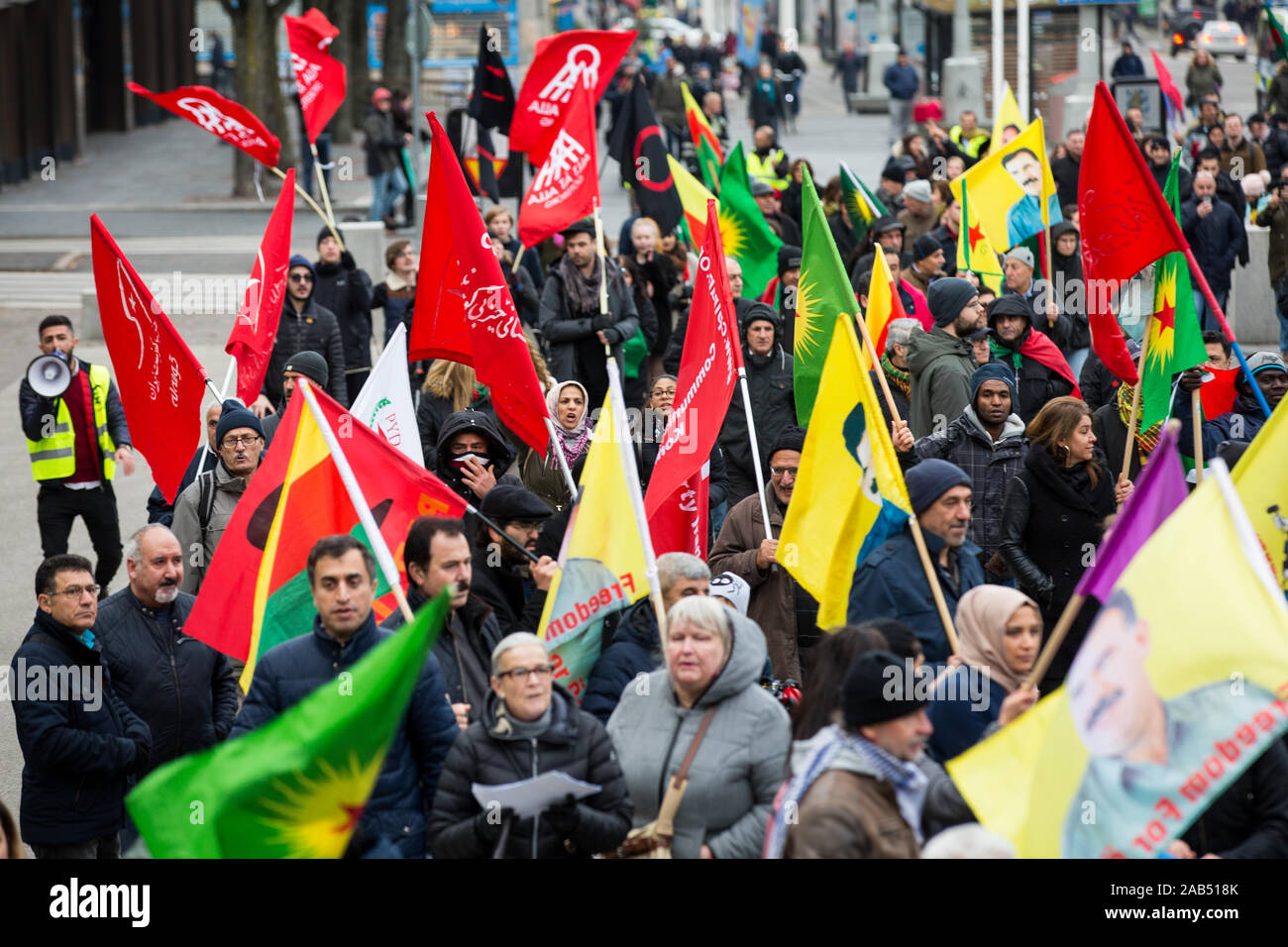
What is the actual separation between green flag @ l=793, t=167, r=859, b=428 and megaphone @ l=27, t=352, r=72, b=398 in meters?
4.16

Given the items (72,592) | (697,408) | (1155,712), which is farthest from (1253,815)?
(72,592)

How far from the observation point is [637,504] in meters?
6.18

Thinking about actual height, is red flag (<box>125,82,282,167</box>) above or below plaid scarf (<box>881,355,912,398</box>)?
above

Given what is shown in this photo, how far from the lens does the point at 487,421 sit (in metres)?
7.63

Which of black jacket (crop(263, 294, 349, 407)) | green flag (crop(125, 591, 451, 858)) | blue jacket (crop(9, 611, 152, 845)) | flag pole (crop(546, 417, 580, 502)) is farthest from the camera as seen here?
black jacket (crop(263, 294, 349, 407))

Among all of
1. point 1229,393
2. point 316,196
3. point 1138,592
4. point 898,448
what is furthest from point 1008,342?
point 316,196

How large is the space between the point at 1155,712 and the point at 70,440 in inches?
290

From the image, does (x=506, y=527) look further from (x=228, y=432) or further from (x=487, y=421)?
(x=228, y=432)

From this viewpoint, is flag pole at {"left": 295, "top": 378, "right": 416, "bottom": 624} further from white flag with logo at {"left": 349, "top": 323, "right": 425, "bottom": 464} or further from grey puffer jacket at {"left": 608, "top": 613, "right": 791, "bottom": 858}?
white flag with logo at {"left": 349, "top": 323, "right": 425, "bottom": 464}

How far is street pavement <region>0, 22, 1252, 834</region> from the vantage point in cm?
1226

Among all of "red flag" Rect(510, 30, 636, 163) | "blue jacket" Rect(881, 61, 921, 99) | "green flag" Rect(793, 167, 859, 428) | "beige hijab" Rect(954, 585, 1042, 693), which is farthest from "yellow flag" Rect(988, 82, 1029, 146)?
"blue jacket" Rect(881, 61, 921, 99)

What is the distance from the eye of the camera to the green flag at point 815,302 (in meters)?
8.17

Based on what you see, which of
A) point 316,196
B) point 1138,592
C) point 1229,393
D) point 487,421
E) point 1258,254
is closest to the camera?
point 1138,592

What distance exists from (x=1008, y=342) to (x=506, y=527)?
3.82m
